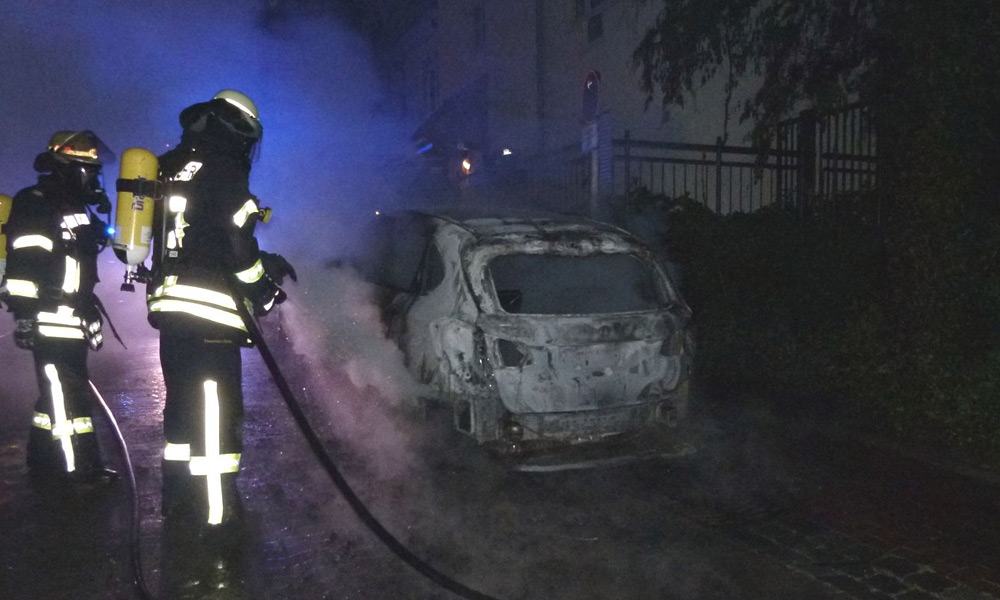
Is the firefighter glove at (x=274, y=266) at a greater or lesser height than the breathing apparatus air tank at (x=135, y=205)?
lesser

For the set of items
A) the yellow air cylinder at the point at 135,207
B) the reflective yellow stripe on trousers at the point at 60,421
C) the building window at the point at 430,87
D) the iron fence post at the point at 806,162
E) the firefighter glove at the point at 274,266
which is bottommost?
the reflective yellow stripe on trousers at the point at 60,421

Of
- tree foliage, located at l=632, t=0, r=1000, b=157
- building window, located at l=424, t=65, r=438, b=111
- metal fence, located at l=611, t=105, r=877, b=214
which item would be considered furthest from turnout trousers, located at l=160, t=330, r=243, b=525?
building window, located at l=424, t=65, r=438, b=111

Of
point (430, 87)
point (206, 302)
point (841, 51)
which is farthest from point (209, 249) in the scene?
point (430, 87)

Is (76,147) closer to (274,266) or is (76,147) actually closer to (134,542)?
(274,266)

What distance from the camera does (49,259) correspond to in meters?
4.60

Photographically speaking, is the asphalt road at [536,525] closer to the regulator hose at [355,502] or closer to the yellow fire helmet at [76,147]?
the regulator hose at [355,502]

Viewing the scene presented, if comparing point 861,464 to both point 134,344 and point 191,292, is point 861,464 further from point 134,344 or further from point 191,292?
point 134,344

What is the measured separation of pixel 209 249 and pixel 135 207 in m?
0.40

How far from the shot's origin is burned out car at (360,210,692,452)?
187 inches

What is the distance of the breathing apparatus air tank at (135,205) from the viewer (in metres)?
3.81

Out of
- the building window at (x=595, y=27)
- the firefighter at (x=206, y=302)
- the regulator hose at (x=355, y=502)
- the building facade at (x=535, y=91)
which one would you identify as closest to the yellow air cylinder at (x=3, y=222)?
the firefighter at (x=206, y=302)

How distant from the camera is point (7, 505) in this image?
449cm

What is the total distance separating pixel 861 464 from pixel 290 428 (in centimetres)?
403

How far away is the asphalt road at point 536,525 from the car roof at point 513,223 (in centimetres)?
138
